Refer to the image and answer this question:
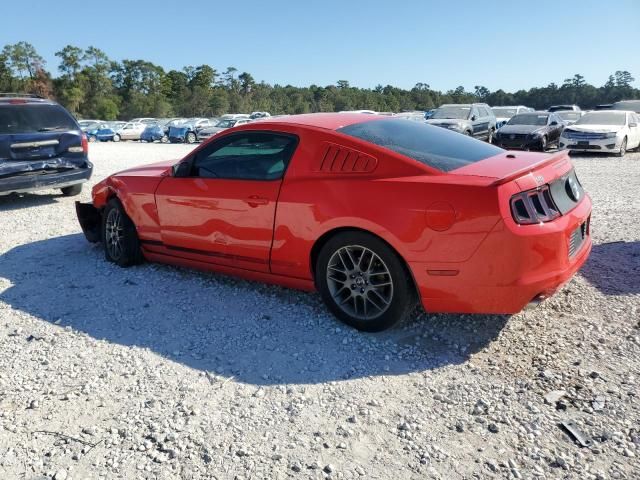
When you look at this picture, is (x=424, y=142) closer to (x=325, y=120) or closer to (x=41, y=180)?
(x=325, y=120)

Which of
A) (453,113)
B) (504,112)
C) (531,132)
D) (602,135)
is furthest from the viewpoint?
(504,112)

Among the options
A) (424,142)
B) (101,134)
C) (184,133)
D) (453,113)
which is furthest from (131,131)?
(424,142)

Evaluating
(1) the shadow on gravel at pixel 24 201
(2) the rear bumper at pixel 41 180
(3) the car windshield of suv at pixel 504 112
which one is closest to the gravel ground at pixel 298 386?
(2) the rear bumper at pixel 41 180

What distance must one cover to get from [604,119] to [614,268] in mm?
14840

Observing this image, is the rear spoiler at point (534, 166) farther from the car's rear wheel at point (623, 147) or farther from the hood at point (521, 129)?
the hood at point (521, 129)

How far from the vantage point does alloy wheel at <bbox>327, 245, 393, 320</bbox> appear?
361cm

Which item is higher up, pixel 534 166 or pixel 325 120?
pixel 325 120

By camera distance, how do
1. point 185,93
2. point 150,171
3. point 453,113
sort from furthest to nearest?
point 185,93 < point 453,113 < point 150,171

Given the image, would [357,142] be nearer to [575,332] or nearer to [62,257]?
[575,332]

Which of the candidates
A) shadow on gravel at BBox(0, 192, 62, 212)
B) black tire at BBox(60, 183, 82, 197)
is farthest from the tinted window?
black tire at BBox(60, 183, 82, 197)

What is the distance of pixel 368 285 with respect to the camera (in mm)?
3658

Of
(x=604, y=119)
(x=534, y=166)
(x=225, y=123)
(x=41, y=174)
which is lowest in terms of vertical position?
(x=41, y=174)

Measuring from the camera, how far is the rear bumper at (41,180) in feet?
26.0

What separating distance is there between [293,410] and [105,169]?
521 inches
